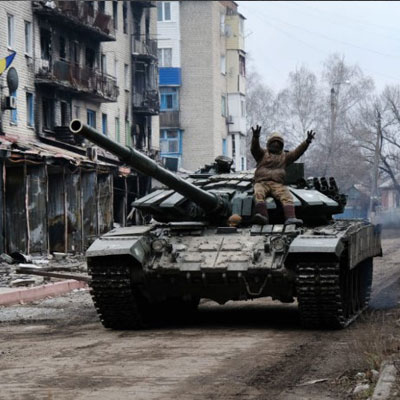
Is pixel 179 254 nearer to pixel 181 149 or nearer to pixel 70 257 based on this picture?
pixel 70 257

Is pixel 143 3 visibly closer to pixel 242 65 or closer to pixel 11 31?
pixel 11 31

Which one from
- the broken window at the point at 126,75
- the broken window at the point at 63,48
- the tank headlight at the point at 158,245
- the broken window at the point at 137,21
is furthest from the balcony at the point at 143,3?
the tank headlight at the point at 158,245

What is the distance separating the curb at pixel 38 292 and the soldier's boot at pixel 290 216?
5673 mm

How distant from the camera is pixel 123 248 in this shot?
12695 millimetres

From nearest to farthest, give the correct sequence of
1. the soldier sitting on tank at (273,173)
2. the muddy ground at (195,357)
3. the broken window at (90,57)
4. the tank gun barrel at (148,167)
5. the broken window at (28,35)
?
the muddy ground at (195,357), the tank gun barrel at (148,167), the soldier sitting on tank at (273,173), the broken window at (28,35), the broken window at (90,57)

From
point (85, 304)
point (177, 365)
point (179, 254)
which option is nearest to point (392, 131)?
point (85, 304)

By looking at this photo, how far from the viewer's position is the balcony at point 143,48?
47.8m

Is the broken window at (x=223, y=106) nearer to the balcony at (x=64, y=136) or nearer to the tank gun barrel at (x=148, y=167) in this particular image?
the balcony at (x=64, y=136)

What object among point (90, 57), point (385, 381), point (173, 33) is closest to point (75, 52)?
point (90, 57)

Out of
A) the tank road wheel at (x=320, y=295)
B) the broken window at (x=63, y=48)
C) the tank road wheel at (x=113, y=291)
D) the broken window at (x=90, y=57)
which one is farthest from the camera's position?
the broken window at (x=90, y=57)

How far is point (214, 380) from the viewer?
9031mm

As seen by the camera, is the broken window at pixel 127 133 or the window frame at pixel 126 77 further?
the window frame at pixel 126 77

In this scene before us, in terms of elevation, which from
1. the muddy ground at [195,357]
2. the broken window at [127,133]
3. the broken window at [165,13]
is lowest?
the muddy ground at [195,357]

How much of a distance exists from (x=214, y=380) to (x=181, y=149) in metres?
50.2
